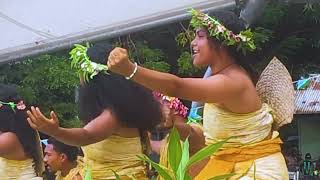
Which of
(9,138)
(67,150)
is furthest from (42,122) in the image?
(67,150)

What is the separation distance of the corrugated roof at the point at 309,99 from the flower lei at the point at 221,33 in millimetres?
5941

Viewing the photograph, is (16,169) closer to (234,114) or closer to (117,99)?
(117,99)

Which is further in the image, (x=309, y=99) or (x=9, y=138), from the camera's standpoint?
(x=309, y=99)

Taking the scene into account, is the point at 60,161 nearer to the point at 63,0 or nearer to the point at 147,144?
the point at 147,144

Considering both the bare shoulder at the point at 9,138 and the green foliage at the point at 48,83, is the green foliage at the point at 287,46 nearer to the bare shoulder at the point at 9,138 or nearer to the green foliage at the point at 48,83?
the green foliage at the point at 48,83

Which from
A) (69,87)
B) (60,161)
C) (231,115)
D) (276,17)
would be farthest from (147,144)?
(276,17)

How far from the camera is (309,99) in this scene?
9.45m

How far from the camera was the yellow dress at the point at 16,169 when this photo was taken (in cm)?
439

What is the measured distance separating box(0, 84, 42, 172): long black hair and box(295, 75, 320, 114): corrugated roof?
5.20 metres

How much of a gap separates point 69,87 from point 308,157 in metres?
3.34

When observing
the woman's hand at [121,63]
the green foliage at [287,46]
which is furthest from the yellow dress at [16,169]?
the green foliage at [287,46]

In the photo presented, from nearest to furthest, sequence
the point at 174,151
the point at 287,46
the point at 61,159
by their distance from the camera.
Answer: the point at 174,151 < the point at 61,159 < the point at 287,46

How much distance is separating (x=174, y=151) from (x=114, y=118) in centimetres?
168

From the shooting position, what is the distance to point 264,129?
10.4 ft
